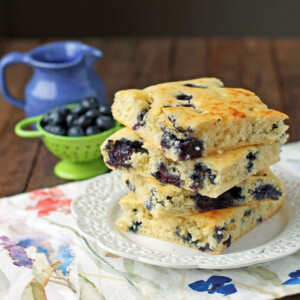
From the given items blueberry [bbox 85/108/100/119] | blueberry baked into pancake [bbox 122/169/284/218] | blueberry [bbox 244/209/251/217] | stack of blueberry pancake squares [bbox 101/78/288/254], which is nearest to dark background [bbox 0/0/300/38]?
blueberry [bbox 85/108/100/119]

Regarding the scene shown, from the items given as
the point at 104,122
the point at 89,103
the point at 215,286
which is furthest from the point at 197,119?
the point at 89,103

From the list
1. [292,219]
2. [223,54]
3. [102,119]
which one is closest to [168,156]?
[292,219]

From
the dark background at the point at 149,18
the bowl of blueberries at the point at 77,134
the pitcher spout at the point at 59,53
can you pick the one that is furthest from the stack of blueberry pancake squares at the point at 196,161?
the dark background at the point at 149,18

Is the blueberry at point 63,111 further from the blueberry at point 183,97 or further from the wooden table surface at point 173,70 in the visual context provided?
the blueberry at point 183,97

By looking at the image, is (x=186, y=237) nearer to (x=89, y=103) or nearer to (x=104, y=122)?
(x=104, y=122)

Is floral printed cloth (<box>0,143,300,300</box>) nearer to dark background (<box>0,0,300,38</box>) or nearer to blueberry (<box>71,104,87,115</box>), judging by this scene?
blueberry (<box>71,104,87,115</box>)
